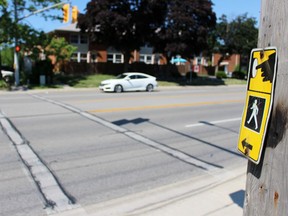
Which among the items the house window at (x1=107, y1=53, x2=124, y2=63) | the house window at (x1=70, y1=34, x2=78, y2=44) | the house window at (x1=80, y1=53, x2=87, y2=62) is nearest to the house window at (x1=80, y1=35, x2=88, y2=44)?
the house window at (x1=70, y1=34, x2=78, y2=44)

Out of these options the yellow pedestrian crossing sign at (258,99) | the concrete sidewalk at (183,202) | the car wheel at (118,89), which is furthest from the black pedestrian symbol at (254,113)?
the car wheel at (118,89)

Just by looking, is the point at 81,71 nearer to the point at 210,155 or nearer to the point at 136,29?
the point at 136,29

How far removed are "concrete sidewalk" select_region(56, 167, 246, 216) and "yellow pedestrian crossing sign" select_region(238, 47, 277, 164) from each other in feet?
6.95

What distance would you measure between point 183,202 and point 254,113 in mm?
2660

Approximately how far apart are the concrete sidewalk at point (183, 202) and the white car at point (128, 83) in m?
17.6

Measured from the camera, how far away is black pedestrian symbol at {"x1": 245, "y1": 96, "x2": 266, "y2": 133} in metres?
2.46

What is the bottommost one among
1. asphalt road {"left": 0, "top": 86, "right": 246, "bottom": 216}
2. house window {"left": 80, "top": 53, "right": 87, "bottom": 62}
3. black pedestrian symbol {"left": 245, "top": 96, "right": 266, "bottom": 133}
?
asphalt road {"left": 0, "top": 86, "right": 246, "bottom": 216}

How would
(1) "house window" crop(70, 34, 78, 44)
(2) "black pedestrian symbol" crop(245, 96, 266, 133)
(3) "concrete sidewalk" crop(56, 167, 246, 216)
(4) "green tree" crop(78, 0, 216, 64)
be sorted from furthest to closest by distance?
(1) "house window" crop(70, 34, 78, 44) → (4) "green tree" crop(78, 0, 216, 64) → (3) "concrete sidewalk" crop(56, 167, 246, 216) → (2) "black pedestrian symbol" crop(245, 96, 266, 133)

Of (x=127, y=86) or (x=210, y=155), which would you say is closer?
(x=210, y=155)

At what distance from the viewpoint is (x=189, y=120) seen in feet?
39.4

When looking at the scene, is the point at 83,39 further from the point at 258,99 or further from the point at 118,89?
the point at 258,99

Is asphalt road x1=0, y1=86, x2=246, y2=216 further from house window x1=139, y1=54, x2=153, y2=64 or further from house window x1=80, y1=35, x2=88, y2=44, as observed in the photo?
house window x1=139, y1=54, x2=153, y2=64

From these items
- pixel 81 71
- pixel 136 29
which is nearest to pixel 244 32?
pixel 136 29

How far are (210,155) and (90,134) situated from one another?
3310 millimetres
